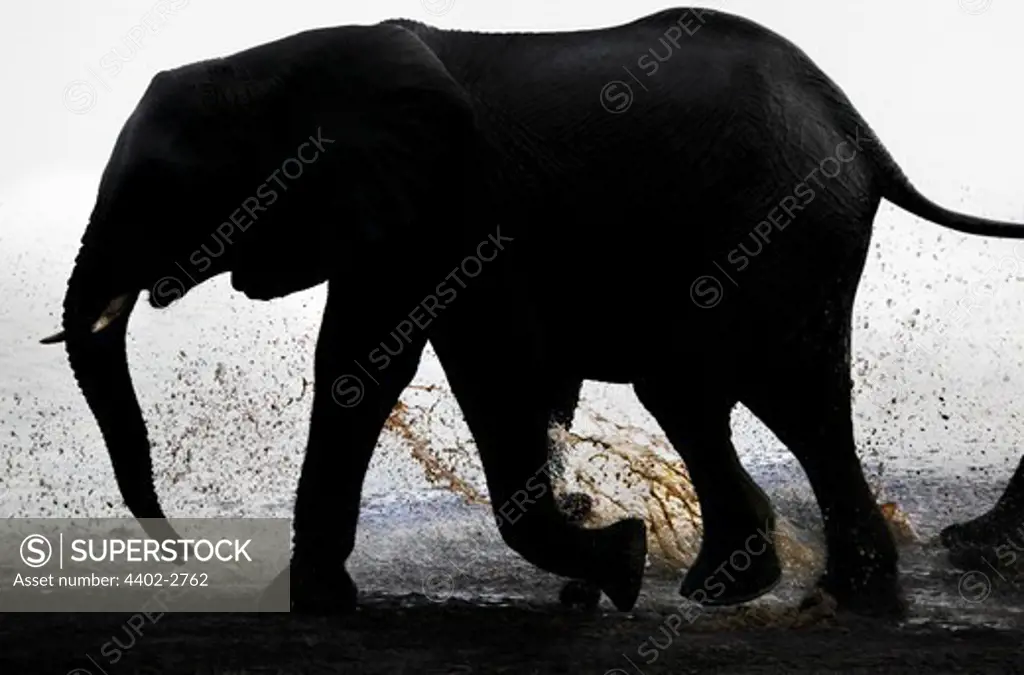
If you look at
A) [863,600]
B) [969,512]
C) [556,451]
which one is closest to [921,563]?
[863,600]

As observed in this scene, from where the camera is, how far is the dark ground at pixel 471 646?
521 cm

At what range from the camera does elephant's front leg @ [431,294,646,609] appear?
609 cm

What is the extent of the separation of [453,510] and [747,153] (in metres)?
4.08

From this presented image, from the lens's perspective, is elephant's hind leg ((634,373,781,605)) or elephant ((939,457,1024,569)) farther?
elephant ((939,457,1024,569))

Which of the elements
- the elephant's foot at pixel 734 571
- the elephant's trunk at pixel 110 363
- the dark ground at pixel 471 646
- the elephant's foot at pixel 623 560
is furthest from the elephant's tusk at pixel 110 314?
the elephant's foot at pixel 734 571

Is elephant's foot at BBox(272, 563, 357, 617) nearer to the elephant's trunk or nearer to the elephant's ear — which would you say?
the elephant's trunk

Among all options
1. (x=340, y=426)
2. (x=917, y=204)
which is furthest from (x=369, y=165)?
(x=917, y=204)

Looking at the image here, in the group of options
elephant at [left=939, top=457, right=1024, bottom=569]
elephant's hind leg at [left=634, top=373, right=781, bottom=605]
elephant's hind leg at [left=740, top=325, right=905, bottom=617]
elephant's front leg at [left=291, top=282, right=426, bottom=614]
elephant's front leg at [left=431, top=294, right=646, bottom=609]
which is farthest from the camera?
elephant at [left=939, top=457, right=1024, bottom=569]

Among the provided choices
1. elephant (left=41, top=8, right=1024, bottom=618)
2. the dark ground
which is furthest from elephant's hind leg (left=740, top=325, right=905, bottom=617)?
the dark ground

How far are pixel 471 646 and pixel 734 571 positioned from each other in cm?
137

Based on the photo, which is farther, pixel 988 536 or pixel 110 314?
pixel 988 536

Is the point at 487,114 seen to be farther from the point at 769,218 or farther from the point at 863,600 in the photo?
the point at 863,600

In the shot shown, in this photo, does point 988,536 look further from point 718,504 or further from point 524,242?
point 524,242

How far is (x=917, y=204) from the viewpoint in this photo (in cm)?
667
